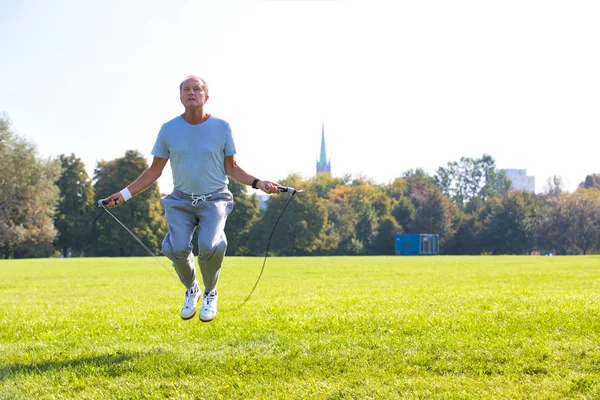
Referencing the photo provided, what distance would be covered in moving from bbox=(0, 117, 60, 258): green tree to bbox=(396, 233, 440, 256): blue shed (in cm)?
5153

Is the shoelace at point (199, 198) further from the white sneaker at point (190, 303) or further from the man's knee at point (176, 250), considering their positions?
the white sneaker at point (190, 303)

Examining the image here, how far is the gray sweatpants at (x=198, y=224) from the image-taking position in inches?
346

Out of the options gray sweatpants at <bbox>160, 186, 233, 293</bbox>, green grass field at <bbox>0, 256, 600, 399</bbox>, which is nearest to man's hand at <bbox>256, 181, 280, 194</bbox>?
gray sweatpants at <bbox>160, 186, 233, 293</bbox>

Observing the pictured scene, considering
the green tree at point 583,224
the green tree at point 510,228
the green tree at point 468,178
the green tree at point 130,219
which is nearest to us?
the green tree at point 130,219

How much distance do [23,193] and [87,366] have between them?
254ft

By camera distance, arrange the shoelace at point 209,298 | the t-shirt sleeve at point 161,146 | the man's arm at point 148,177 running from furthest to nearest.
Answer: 1. the shoelace at point 209,298
2. the man's arm at point 148,177
3. the t-shirt sleeve at point 161,146

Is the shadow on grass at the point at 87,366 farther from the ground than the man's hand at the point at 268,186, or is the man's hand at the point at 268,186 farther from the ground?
the man's hand at the point at 268,186

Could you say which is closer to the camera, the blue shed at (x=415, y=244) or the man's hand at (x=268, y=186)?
the man's hand at (x=268, y=186)

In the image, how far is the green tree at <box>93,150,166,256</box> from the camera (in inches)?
3374

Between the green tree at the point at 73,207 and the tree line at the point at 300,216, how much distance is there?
130 mm

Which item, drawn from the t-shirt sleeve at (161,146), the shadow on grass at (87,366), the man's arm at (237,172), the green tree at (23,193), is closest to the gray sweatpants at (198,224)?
the man's arm at (237,172)

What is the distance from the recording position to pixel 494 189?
156 meters

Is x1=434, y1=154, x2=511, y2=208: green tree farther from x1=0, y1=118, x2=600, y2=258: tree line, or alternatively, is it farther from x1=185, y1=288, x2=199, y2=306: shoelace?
x1=185, y1=288, x2=199, y2=306: shoelace

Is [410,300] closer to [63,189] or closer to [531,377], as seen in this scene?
[531,377]
